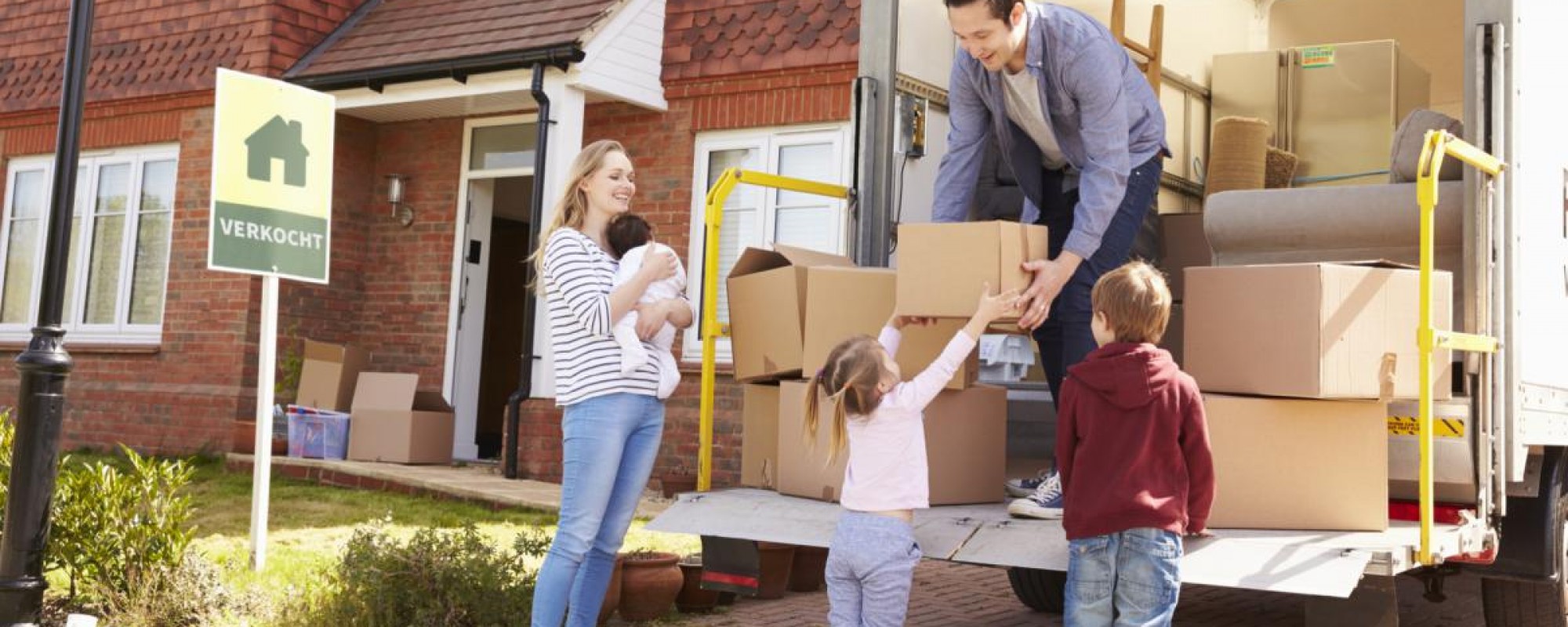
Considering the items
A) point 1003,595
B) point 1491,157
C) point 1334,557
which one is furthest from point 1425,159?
point 1003,595

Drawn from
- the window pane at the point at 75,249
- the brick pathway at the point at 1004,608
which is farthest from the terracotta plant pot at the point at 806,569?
the window pane at the point at 75,249

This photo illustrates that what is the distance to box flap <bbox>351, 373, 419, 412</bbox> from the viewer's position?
11094 mm

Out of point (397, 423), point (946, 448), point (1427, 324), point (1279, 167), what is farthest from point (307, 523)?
point (1427, 324)

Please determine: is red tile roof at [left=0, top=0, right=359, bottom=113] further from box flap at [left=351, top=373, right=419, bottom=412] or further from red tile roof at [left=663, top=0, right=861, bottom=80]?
red tile roof at [left=663, top=0, right=861, bottom=80]

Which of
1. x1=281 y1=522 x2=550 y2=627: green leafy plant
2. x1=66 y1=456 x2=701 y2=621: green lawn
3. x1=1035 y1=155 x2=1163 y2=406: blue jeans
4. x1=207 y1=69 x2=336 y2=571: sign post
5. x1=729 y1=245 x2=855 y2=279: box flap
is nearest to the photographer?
x1=1035 y1=155 x2=1163 y2=406: blue jeans

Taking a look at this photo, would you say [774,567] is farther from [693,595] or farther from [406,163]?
[406,163]

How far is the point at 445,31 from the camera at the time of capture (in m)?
11.7

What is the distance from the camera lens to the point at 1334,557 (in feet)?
12.2

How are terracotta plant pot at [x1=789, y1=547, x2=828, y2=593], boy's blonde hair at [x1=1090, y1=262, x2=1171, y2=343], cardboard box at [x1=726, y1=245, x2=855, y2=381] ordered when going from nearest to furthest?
boy's blonde hair at [x1=1090, y1=262, x2=1171, y2=343]
cardboard box at [x1=726, y1=245, x2=855, y2=381]
terracotta plant pot at [x1=789, y1=547, x2=828, y2=593]

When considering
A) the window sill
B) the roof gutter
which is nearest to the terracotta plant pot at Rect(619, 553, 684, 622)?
the roof gutter

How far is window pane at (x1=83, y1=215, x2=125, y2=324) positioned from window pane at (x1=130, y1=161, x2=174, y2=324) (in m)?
0.25

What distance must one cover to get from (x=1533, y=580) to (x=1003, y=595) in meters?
2.64

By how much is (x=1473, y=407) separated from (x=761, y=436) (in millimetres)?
2245

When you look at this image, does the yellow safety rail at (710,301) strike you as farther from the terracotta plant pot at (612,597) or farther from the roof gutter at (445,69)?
the roof gutter at (445,69)
